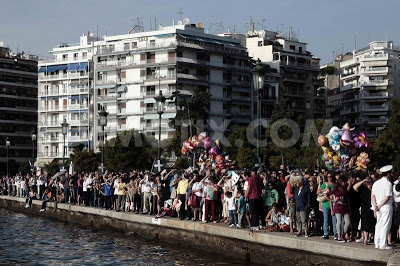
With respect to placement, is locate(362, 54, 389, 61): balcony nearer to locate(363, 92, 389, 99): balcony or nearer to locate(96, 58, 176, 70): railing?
locate(363, 92, 389, 99): balcony

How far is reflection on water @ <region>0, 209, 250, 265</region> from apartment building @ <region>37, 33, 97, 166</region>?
66.5 metres

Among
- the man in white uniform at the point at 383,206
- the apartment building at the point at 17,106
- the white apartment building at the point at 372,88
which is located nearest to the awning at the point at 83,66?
the apartment building at the point at 17,106

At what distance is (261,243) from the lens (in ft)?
66.6

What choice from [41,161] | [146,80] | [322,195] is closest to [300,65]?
[146,80]

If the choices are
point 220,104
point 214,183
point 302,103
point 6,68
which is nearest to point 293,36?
point 302,103

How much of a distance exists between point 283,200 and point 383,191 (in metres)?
5.49

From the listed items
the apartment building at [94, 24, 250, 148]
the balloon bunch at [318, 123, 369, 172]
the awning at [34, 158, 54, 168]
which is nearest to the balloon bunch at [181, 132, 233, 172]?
the balloon bunch at [318, 123, 369, 172]

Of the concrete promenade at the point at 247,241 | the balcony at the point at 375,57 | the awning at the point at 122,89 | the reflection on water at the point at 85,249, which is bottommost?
the reflection on water at the point at 85,249

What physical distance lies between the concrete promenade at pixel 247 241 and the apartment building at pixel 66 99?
68260 millimetres

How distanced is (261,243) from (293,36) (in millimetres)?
99821

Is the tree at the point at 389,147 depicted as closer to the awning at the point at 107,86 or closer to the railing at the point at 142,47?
the railing at the point at 142,47

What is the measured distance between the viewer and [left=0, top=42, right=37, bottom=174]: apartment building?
112 m

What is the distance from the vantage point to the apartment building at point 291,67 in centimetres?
10569

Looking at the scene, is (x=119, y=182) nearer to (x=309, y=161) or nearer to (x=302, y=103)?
(x=309, y=161)
